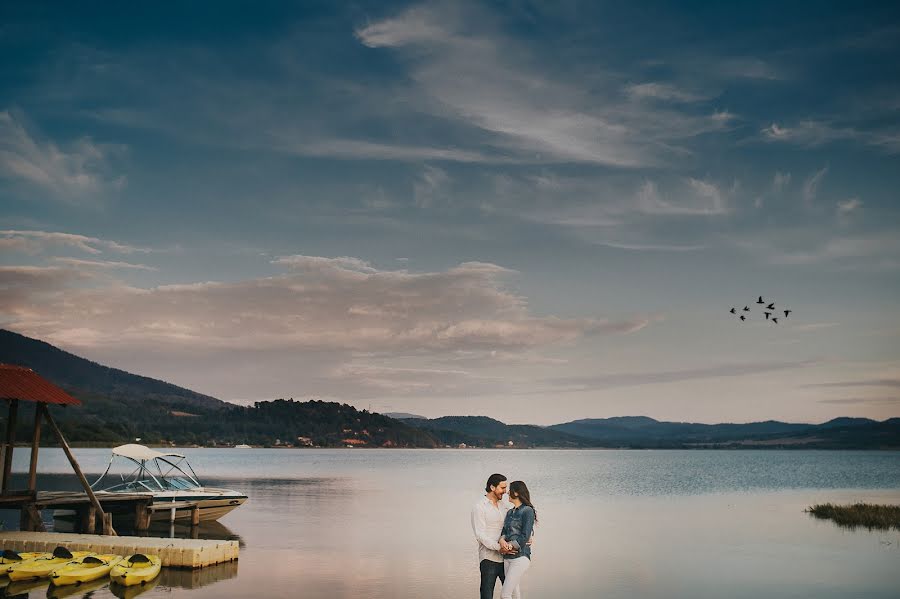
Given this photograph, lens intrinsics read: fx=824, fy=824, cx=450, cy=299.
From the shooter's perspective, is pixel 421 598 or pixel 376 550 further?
pixel 376 550

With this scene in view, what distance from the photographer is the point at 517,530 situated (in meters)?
14.2

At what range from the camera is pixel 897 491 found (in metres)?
88.2

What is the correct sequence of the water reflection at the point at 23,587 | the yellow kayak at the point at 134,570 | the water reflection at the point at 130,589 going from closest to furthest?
1. the water reflection at the point at 23,587
2. the water reflection at the point at 130,589
3. the yellow kayak at the point at 134,570

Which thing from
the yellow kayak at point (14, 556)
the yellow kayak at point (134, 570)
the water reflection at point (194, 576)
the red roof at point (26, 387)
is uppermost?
the red roof at point (26, 387)

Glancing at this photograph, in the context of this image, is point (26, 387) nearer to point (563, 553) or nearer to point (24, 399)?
point (24, 399)

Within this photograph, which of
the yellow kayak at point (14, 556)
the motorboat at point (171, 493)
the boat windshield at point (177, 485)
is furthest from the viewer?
the boat windshield at point (177, 485)

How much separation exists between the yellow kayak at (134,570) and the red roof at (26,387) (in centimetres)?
614

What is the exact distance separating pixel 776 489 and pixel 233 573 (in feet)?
261

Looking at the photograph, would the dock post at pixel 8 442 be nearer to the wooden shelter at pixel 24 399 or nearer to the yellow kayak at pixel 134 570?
the wooden shelter at pixel 24 399

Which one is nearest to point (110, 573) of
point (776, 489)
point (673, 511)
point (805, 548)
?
point (805, 548)

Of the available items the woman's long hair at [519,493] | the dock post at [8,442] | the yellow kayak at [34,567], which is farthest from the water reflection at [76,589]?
the woman's long hair at [519,493]

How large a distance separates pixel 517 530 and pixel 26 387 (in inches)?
833

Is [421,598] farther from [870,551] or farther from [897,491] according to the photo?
[897,491]

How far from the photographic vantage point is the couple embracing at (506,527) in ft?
46.3
